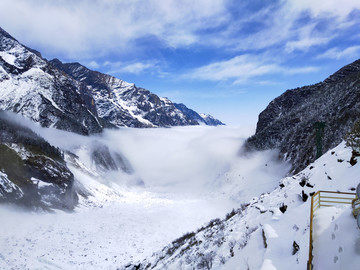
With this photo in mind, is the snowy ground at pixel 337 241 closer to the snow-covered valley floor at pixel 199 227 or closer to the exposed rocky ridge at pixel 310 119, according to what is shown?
the snow-covered valley floor at pixel 199 227

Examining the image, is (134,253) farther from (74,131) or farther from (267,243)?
(74,131)

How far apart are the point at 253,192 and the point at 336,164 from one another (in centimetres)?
4071

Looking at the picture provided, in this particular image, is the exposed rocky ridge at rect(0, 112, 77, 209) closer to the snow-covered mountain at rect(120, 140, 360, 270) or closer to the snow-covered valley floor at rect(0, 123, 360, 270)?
the snow-covered valley floor at rect(0, 123, 360, 270)

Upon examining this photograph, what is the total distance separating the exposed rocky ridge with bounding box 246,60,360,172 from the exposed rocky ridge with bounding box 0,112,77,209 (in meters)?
45.5

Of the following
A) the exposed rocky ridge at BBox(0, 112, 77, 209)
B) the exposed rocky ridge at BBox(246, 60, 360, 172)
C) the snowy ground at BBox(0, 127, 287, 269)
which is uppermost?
the exposed rocky ridge at BBox(246, 60, 360, 172)

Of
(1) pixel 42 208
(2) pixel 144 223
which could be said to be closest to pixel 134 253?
(2) pixel 144 223

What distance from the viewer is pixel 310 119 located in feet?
212

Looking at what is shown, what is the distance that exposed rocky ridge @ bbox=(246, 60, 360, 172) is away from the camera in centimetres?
4528

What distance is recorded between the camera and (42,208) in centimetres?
3812

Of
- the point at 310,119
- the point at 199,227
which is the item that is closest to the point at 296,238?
the point at 199,227

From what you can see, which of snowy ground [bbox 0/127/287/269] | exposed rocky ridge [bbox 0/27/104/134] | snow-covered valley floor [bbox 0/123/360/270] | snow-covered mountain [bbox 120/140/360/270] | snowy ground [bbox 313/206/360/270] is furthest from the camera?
exposed rocky ridge [bbox 0/27/104/134]

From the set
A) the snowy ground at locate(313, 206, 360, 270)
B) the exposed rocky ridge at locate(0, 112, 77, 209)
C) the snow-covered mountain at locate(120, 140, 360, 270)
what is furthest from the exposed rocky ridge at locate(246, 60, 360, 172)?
the exposed rocky ridge at locate(0, 112, 77, 209)

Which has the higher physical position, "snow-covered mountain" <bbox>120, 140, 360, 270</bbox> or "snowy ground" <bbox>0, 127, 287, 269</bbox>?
"snow-covered mountain" <bbox>120, 140, 360, 270</bbox>

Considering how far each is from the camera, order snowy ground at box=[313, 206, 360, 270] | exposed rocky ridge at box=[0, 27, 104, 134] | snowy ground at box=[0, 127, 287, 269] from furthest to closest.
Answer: exposed rocky ridge at box=[0, 27, 104, 134]
snowy ground at box=[0, 127, 287, 269]
snowy ground at box=[313, 206, 360, 270]
